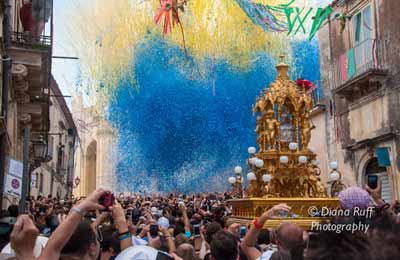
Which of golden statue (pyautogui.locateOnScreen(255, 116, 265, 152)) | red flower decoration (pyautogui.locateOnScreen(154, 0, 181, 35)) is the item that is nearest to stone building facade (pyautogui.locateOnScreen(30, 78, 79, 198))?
red flower decoration (pyautogui.locateOnScreen(154, 0, 181, 35))

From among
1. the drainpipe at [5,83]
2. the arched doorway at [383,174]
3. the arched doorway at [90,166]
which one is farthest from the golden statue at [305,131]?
the arched doorway at [90,166]

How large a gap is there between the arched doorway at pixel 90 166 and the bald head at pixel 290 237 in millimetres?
37881

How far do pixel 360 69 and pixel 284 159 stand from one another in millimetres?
7604

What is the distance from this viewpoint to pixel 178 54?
33.2 meters

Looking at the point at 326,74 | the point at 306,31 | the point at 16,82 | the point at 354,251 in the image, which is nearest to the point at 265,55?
the point at 306,31

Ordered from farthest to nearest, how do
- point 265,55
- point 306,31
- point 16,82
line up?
point 265,55 < point 306,31 < point 16,82

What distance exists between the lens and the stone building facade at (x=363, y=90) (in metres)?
15.1

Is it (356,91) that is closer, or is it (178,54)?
(356,91)

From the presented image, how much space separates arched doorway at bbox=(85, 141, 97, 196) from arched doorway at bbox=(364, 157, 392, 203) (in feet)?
89.3

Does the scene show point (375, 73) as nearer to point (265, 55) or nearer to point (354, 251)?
point (354, 251)

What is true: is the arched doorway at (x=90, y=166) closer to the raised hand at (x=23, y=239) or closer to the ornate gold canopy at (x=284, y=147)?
the ornate gold canopy at (x=284, y=147)

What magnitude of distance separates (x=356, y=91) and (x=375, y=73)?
4.86ft

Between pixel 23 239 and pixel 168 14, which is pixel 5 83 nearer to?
pixel 23 239

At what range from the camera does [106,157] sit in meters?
33.5
